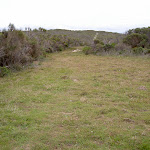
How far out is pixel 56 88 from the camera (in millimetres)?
7309

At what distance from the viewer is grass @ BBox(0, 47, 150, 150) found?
3.69 metres

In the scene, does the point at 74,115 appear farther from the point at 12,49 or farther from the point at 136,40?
the point at 136,40

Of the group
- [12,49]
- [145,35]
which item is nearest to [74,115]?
[12,49]

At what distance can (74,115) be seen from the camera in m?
4.86

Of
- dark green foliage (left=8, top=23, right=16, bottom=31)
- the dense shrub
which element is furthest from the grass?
dark green foliage (left=8, top=23, right=16, bottom=31)

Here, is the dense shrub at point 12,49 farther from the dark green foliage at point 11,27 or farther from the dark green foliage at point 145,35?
the dark green foliage at point 145,35

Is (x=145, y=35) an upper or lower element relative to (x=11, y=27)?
upper

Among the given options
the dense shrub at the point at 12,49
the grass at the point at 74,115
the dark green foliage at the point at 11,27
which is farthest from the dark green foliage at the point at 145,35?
the dark green foliage at the point at 11,27

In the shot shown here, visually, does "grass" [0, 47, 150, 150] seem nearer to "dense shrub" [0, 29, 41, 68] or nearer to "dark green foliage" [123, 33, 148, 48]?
"dense shrub" [0, 29, 41, 68]

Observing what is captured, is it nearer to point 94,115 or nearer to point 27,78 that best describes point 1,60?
point 27,78

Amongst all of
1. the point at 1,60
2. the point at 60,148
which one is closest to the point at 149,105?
the point at 60,148

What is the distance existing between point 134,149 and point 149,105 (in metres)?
2.56

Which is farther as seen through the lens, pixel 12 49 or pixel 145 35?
pixel 145 35

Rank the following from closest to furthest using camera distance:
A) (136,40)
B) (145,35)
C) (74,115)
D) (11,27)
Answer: (74,115) < (11,27) < (145,35) < (136,40)
